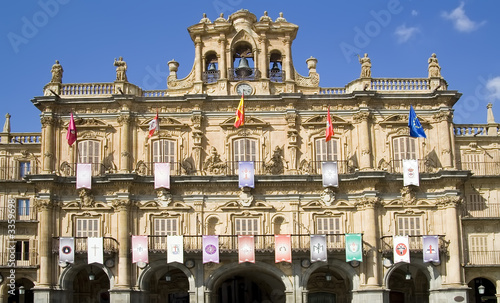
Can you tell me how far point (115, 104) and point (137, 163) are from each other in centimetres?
458

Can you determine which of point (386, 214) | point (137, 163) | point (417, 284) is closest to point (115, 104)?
point (137, 163)

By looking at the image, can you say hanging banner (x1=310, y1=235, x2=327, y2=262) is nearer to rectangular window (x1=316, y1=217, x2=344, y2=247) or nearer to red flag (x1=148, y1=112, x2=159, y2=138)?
rectangular window (x1=316, y1=217, x2=344, y2=247)

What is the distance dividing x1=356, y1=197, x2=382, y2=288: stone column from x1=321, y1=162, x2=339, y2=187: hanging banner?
229cm

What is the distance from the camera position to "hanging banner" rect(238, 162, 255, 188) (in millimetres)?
49103

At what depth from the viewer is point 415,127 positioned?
49156mm

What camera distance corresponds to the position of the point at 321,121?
5169cm

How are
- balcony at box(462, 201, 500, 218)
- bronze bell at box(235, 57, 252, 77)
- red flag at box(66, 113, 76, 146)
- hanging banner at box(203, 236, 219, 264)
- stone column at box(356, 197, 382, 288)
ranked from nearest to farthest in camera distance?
hanging banner at box(203, 236, 219, 264) < stone column at box(356, 197, 382, 288) < red flag at box(66, 113, 76, 146) < balcony at box(462, 201, 500, 218) < bronze bell at box(235, 57, 252, 77)

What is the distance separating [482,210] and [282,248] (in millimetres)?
15004

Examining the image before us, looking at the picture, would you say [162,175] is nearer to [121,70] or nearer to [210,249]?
[210,249]

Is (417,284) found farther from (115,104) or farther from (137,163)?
(115,104)

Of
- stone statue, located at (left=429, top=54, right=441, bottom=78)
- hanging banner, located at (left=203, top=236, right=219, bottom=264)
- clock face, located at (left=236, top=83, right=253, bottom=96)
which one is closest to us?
hanging banner, located at (left=203, top=236, right=219, bottom=264)

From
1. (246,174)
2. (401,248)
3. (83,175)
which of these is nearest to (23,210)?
(83,175)

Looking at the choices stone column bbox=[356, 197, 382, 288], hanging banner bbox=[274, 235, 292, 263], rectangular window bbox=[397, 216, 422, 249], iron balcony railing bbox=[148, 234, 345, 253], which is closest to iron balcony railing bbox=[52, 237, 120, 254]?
iron balcony railing bbox=[148, 234, 345, 253]

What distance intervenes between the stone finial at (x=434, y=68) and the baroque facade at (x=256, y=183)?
10 cm
